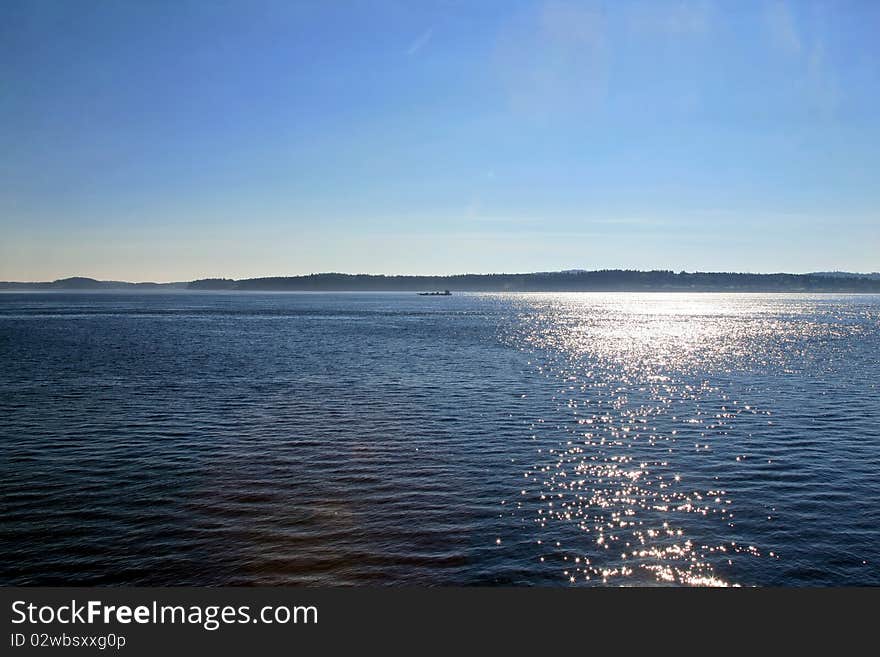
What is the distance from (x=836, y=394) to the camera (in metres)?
53.1

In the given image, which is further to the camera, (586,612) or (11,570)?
(11,570)

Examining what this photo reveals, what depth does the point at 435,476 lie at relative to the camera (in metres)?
30.2

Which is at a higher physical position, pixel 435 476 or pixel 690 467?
pixel 435 476

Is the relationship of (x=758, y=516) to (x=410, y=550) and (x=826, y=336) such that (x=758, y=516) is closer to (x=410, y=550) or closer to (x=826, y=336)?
(x=410, y=550)

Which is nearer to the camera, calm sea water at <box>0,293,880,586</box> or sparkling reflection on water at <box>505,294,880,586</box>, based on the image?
calm sea water at <box>0,293,880,586</box>

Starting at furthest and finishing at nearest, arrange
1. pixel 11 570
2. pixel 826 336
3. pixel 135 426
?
pixel 826 336 → pixel 135 426 → pixel 11 570

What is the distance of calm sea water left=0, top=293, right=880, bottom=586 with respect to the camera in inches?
826

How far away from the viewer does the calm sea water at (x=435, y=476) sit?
2097 centimetres

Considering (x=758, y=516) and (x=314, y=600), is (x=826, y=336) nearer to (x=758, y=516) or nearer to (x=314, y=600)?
(x=758, y=516)

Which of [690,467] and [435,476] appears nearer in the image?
[435,476]

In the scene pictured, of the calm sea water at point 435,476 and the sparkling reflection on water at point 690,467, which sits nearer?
the calm sea water at point 435,476

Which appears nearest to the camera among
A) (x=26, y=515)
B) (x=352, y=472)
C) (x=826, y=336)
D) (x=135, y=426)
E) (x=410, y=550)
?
(x=410, y=550)

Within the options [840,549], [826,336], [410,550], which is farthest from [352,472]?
[826,336]

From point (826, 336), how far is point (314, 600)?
123027 millimetres
